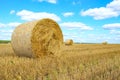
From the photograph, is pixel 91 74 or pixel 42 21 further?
pixel 42 21

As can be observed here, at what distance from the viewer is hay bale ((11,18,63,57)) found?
862cm

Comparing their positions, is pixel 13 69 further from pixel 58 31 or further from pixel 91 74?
pixel 58 31

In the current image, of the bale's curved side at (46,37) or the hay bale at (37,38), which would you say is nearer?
the hay bale at (37,38)

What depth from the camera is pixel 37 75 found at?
17.1 ft

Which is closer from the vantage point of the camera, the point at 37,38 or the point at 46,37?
the point at 37,38

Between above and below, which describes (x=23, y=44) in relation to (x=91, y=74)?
above

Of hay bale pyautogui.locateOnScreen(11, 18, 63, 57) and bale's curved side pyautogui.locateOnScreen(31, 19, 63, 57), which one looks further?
bale's curved side pyautogui.locateOnScreen(31, 19, 63, 57)

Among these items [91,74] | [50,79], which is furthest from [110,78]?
[50,79]

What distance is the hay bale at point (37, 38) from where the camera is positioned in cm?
862

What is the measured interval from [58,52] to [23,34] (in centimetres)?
182

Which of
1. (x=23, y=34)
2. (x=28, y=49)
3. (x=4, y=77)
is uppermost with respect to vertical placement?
(x=23, y=34)

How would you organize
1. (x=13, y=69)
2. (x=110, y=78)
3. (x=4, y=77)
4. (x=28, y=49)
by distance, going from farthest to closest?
(x=28, y=49) < (x=13, y=69) < (x=4, y=77) < (x=110, y=78)

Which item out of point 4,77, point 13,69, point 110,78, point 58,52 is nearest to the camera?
point 110,78

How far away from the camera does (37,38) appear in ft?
29.1
